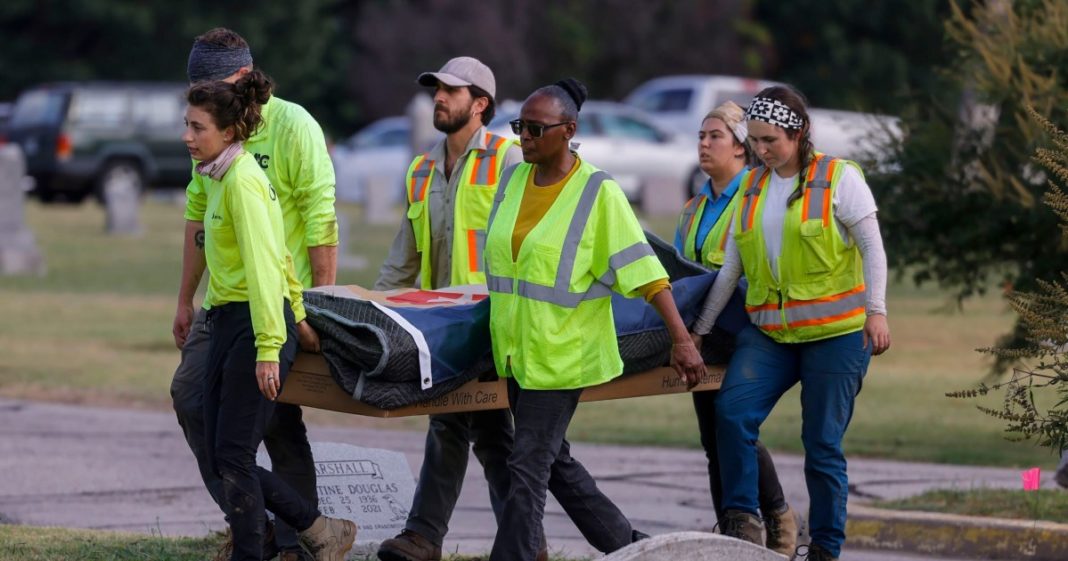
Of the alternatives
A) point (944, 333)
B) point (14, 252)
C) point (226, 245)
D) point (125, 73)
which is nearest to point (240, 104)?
point (226, 245)

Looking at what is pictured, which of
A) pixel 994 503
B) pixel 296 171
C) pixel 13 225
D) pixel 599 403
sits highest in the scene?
pixel 296 171

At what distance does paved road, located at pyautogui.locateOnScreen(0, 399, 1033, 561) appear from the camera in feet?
27.2

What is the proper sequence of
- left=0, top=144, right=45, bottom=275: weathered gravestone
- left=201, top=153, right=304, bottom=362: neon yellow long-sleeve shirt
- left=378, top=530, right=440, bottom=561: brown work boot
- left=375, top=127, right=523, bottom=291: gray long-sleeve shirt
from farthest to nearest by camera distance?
left=0, top=144, right=45, bottom=275: weathered gravestone, left=375, top=127, right=523, bottom=291: gray long-sleeve shirt, left=378, top=530, right=440, bottom=561: brown work boot, left=201, top=153, right=304, bottom=362: neon yellow long-sleeve shirt

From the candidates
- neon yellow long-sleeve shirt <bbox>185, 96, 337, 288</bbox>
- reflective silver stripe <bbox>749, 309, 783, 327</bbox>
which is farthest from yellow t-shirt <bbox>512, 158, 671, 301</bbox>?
neon yellow long-sleeve shirt <bbox>185, 96, 337, 288</bbox>

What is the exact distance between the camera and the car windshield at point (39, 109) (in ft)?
106

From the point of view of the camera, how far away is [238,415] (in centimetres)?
589

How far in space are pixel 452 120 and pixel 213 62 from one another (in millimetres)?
1072

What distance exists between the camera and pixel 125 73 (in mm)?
50219

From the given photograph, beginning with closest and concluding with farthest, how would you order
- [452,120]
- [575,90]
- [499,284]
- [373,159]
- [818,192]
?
1. [499,284]
2. [575,90]
3. [818,192]
4. [452,120]
5. [373,159]

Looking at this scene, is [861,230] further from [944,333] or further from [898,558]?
[944,333]

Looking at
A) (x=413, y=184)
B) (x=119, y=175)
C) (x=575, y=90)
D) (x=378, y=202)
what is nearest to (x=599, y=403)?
(x=413, y=184)

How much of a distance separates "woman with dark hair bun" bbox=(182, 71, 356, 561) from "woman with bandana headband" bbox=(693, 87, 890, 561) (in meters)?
1.69

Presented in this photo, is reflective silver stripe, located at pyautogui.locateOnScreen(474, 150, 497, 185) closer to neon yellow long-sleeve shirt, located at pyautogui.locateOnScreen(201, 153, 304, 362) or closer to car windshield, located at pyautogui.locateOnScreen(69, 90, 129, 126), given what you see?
neon yellow long-sleeve shirt, located at pyautogui.locateOnScreen(201, 153, 304, 362)

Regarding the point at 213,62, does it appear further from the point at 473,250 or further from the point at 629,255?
the point at 629,255
